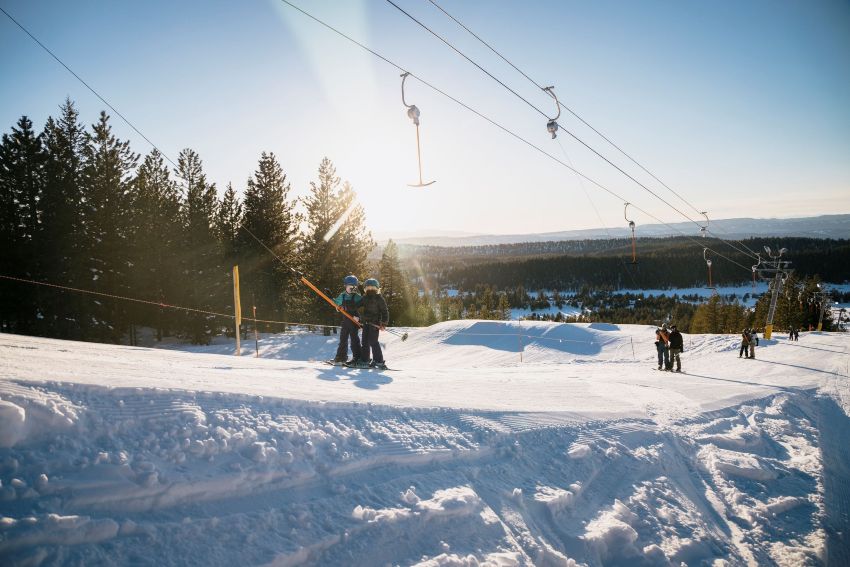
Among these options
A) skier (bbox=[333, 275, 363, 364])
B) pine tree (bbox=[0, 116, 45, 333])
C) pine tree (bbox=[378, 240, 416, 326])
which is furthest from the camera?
pine tree (bbox=[378, 240, 416, 326])

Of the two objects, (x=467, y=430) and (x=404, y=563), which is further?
(x=467, y=430)

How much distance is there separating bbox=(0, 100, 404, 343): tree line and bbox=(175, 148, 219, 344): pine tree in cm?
Answer: 7

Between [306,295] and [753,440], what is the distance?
101 feet

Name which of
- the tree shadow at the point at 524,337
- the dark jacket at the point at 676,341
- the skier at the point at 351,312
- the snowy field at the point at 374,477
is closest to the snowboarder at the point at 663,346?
the dark jacket at the point at 676,341

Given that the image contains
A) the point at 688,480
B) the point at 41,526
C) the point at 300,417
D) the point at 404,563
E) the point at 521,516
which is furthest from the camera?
the point at 688,480

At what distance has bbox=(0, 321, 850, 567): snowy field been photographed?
2.74 metres

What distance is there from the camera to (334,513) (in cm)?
317

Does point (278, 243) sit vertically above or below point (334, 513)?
above

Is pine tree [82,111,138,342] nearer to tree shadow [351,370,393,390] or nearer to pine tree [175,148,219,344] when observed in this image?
pine tree [175,148,219,344]

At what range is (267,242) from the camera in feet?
103

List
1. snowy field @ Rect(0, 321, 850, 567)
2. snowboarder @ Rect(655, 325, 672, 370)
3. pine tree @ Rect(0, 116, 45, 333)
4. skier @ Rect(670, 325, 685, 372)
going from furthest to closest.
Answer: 1. pine tree @ Rect(0, 116, 45, 333)
2. snowboarder @ Rect(655, 325, 672, 370)
3. skier @ Rect(670, 325, 685, 372)
4. snowy field @ Rect(0, 321, 850, 567)

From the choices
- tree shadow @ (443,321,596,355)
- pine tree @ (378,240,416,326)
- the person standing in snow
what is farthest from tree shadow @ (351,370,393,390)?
pine tree @ (378,240,416,326)

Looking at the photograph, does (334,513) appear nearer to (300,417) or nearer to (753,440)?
(300,417)

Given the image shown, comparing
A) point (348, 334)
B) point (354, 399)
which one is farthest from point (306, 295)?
point (354, 399)
